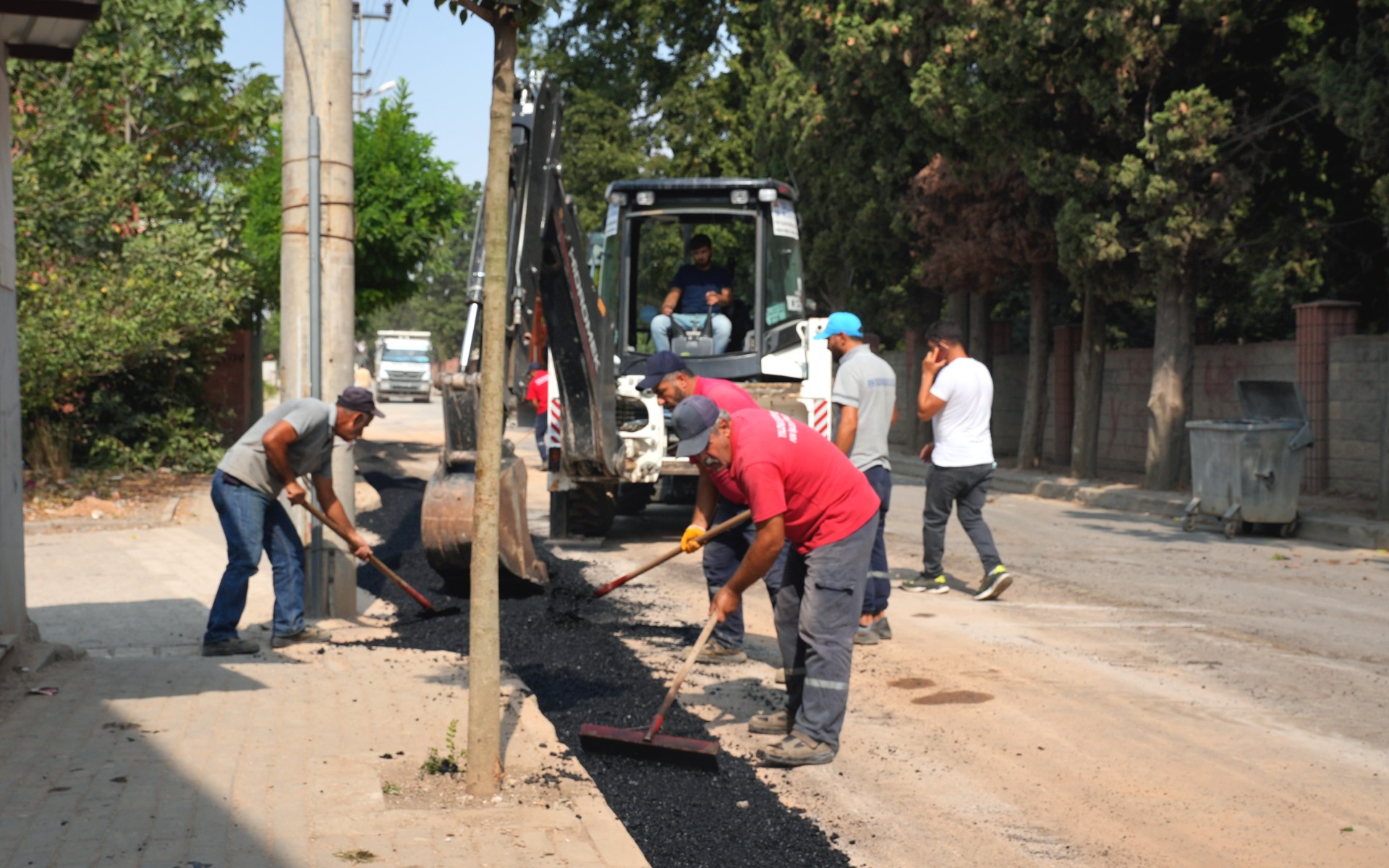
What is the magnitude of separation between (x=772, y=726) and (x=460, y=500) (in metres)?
2.71

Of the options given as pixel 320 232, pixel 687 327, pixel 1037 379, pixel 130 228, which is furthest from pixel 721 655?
pixel 1037 379

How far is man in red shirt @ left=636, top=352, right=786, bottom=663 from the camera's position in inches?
260

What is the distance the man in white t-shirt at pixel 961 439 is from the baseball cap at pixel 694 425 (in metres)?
4.06

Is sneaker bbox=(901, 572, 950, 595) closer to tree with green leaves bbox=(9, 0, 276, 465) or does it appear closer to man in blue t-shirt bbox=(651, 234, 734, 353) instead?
man in blue t-shirt bbox=(651, 234, 734, 353)

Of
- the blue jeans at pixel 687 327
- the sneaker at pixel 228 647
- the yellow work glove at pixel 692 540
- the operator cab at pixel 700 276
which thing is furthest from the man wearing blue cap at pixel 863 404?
the blue jeans at pixel 687 327

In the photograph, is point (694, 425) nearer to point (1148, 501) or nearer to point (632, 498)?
point (632, 498)

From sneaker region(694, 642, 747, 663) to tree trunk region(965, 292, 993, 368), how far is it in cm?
1744

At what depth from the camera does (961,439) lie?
29.9ft

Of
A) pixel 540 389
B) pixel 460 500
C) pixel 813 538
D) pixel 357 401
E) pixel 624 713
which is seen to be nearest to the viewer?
pixel 813 538

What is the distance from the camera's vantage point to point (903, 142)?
73.3 feet

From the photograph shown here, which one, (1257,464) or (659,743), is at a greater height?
(1257,464)

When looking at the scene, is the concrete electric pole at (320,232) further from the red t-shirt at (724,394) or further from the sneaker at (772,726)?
the sneaker at (772,726)

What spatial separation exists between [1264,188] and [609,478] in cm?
1077

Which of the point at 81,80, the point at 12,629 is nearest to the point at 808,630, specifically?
the point at 12,629
